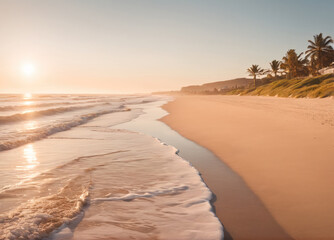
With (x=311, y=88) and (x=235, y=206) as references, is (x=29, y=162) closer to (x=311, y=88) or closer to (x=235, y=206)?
(x=235, y=206)

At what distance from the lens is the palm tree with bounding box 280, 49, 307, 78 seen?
6366cm

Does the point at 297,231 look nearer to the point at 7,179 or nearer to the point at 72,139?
the point at 7,179

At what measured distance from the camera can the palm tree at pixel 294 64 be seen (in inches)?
2506

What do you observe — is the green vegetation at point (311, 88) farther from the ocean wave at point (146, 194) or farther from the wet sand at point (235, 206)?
the ocean wave at point (146, 194)

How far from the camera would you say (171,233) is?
3.05 metres

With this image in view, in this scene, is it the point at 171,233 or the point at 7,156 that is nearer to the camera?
the point at 171,233

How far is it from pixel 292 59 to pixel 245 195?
70.0 meters

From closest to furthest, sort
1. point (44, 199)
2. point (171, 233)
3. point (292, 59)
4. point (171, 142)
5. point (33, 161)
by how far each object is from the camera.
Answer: point (171, 233) → point (44, 199) → point (33, 161) → point (171, 142) → point (292, 59)

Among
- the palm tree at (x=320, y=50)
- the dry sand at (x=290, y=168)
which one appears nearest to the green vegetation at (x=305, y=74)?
the palm tree at (x=320, y=50)

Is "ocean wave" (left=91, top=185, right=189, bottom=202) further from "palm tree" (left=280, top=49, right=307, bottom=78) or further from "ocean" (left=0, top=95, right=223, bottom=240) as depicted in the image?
"palm tree" (left=280, top=49, right=307, bottom=78)

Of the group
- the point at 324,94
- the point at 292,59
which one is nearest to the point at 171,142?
the point at 324,94

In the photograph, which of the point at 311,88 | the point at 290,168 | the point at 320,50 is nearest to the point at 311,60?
the point at 320,50

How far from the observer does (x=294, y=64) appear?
65188 millimetres

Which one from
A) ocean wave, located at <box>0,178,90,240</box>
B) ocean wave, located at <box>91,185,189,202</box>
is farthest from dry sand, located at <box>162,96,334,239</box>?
ocean wave, located at <box>0,178,90,240</box>
